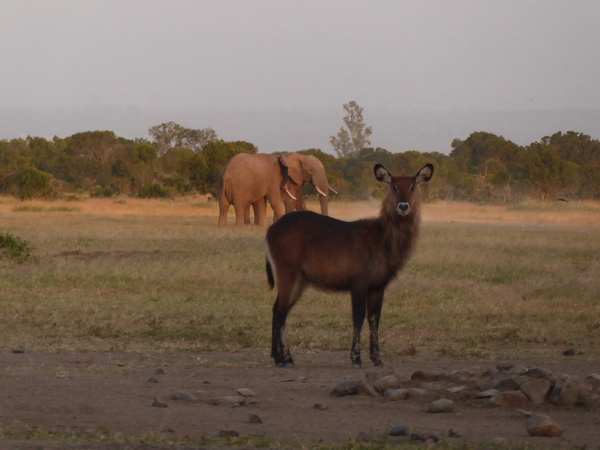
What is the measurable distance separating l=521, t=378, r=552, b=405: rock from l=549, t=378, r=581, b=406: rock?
0.29 ft

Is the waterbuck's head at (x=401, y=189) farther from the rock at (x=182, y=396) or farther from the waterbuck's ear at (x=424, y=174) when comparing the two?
the rock at (x=182, y=396)

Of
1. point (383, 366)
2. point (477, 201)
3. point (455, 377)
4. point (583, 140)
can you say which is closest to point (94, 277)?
point (383, 366)

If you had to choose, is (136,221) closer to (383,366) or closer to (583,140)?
(383,366)

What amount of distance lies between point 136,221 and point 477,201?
1009 inches

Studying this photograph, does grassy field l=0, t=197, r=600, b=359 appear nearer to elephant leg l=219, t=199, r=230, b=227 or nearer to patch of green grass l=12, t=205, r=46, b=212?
elephant leg l=219, t=199, r=230, b=227

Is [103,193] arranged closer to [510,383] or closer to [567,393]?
[510,383]

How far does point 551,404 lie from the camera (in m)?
8.12

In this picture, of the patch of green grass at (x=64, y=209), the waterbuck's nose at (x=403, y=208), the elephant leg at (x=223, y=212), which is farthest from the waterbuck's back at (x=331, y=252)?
the patch of green grass at (x=64, y=209)

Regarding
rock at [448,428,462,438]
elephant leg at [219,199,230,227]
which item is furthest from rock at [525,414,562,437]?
Answer: elephant leg at [219,199,230,227]

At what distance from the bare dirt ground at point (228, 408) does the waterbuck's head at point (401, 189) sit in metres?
1.52

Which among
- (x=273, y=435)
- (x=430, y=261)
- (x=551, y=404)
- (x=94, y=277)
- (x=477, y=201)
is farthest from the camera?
(x=477, y=201)

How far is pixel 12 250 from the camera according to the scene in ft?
64.0

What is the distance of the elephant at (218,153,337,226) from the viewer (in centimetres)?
3284

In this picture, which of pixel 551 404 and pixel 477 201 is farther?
pixel 477 201
